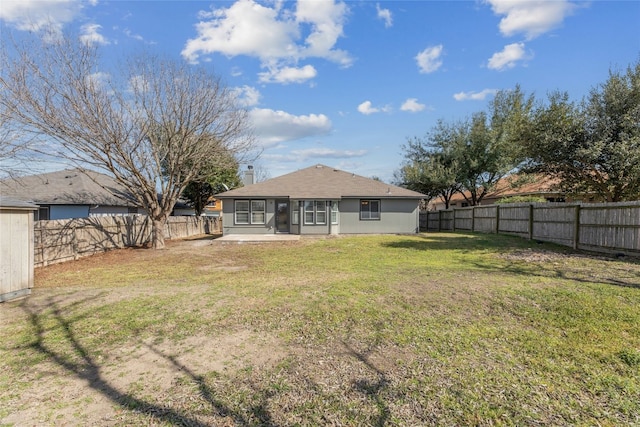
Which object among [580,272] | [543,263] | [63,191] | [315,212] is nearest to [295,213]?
[315,212]

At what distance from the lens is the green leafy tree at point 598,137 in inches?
418

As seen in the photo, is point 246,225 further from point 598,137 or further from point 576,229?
Answer: point 598,137

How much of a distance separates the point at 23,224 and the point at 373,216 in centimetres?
1659

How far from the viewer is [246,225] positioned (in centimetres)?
1958

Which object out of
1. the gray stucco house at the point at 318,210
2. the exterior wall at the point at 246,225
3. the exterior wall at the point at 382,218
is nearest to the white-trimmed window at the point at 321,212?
the gray stucco house at the point at 318,210

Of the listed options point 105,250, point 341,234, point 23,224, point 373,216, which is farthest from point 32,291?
point 373,216

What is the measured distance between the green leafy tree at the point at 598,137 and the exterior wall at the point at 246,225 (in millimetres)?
13331

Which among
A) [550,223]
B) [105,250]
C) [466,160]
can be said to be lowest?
[105,250]

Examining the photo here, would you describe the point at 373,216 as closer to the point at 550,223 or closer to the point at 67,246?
the point at 550,223

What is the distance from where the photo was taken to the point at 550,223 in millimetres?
12633

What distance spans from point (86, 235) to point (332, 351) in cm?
1290

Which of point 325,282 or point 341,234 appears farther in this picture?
point 341,234

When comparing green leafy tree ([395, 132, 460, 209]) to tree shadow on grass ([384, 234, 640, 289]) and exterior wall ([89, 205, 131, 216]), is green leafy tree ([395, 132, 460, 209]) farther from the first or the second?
exterior wall ([89, 205, 131, 216])

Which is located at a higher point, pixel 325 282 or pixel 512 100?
pixel 512 100
